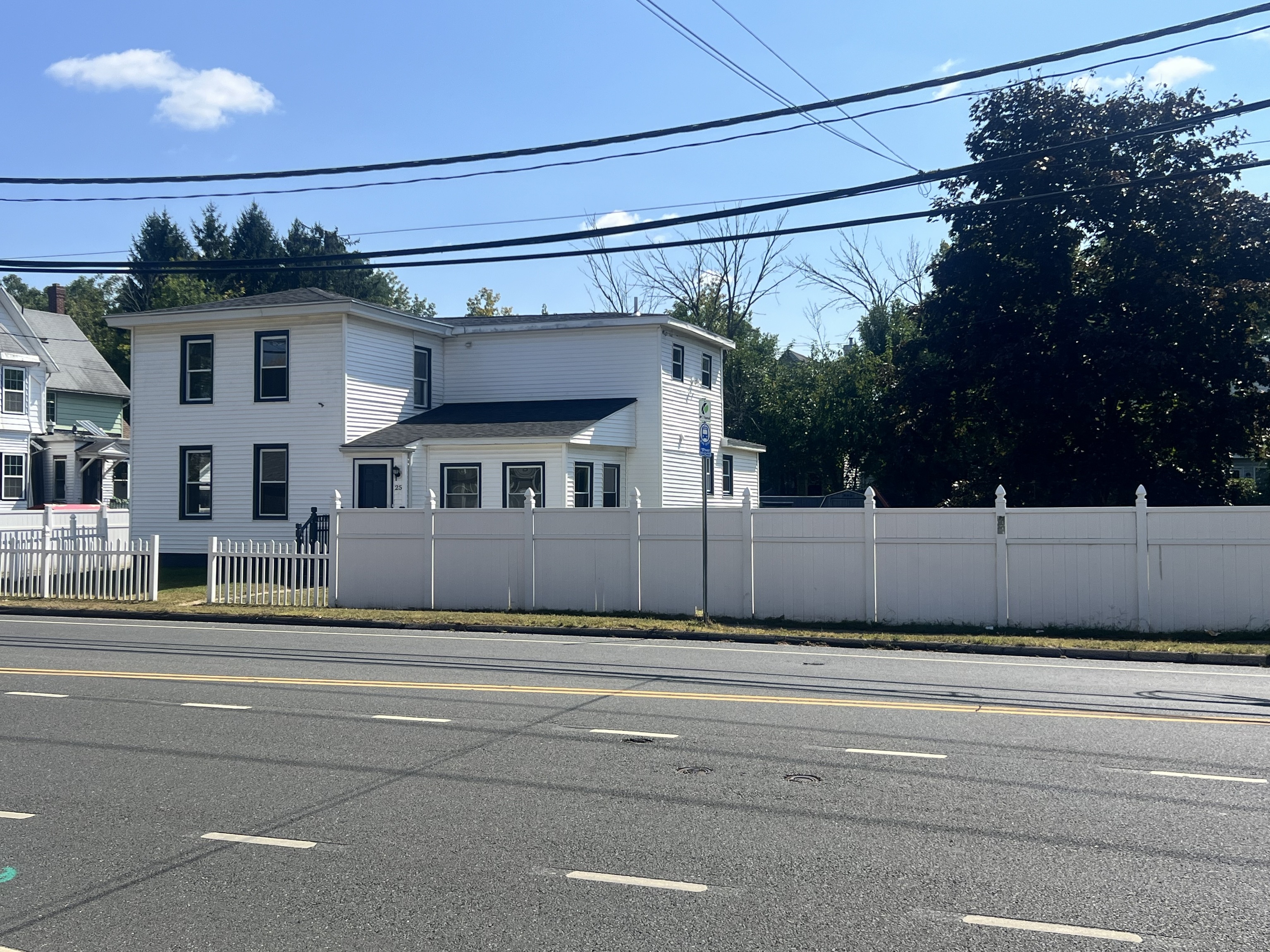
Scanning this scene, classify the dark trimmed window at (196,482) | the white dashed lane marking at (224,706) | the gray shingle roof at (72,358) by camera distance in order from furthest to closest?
the gray shingle roof at (72,358), the dark trimmed window at (196,482), the white dashed lane marking at (224,706)

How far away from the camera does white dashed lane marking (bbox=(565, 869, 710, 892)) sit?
18.0 ft

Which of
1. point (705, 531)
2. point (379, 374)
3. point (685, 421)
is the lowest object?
point (705, 531)

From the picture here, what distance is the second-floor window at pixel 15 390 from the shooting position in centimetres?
4284

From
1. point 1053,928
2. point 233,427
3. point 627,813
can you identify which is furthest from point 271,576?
point 1053,928

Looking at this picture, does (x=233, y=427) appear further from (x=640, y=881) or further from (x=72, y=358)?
(x=640, y=881)

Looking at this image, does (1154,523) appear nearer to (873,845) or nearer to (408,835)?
(873,845)

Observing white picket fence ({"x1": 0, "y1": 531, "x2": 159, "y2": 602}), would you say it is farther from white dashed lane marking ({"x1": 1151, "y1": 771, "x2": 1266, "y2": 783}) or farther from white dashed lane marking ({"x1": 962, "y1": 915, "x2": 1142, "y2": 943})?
white dashed lane marking ({"x1": 962, "y1": 915, "x2": 1142, "y2": 943})

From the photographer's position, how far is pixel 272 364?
2970cm

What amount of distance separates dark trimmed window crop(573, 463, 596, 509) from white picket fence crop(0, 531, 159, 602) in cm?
991

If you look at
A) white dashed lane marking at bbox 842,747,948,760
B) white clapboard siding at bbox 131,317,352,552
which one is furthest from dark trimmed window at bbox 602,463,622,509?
white dashed lane marking at bbox 842,747,948,760

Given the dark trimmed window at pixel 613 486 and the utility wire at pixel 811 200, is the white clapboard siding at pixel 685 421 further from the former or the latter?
the utility wire at pixel 811 200

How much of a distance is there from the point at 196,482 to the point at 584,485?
34.4 feet

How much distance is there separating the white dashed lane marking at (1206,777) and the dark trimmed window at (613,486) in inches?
891

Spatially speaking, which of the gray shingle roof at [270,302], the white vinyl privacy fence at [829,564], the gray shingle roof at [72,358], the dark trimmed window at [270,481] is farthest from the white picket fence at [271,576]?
the gray shingle roof at [72,358]
